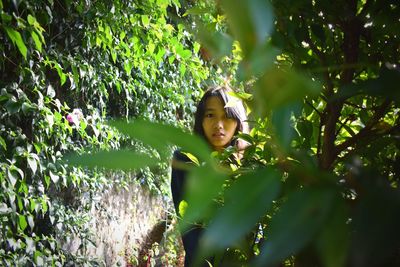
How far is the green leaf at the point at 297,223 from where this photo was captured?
19cm

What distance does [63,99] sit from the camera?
2242 mm

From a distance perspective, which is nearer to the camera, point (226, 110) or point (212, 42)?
point (212, 42)

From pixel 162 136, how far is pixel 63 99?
215 cm

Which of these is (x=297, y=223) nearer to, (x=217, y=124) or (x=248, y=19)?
(x=248, y=19)

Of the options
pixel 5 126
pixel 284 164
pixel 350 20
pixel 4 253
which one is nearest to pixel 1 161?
pixel 5 126

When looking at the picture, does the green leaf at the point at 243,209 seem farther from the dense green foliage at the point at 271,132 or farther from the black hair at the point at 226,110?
the black hair at the point at 226,110

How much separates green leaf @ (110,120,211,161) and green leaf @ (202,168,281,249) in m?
0.03

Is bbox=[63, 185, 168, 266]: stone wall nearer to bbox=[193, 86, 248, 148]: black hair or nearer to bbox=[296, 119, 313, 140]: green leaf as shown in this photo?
bbox=[193, 86, 248, 148]: black hair

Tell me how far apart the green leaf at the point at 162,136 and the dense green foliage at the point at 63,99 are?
1.27 metres

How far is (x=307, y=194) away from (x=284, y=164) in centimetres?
8

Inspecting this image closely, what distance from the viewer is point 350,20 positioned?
57 centimetres

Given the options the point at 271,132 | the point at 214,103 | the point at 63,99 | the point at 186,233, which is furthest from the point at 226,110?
the point at 63,99

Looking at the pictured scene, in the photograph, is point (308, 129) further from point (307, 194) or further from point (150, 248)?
point (150, 248)

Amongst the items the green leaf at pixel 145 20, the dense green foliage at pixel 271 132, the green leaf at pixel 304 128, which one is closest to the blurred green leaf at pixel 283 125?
the dense green foliage at pixel 271 132
